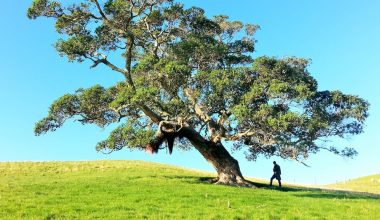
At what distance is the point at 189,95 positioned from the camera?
37625 millimetres

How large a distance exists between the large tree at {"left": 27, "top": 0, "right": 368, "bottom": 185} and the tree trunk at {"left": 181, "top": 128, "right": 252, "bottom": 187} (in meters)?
0.08

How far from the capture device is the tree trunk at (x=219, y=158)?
132 feet

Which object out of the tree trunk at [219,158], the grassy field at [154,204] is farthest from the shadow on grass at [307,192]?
the grassy field at [154,204]

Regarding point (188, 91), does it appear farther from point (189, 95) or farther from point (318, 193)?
point (318, 193)

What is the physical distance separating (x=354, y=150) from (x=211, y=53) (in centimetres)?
1409

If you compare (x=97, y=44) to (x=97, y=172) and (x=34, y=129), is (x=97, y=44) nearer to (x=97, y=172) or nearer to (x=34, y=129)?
(x=34, y=129)

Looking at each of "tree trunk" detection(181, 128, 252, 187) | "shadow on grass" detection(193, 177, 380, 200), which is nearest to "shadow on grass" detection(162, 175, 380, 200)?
"shadow on grass" detection(193, 177, 380, 200)

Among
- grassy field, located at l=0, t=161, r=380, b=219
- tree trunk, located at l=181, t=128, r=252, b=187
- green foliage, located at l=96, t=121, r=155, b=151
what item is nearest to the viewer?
grassy field, located at l=0, t=161, r=380, b=219

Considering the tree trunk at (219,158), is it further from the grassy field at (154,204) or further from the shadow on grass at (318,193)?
the grassy field at (154,204)

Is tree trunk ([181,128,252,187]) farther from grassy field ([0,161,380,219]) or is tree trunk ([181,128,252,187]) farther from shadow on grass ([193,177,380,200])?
grassy field ([0,161,380,219])

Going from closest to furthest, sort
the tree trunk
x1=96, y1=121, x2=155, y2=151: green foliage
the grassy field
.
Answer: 1. the grassy field
2. x1=96, y1=121, x2=155, y2=151: green foliage
3. the tree trunk

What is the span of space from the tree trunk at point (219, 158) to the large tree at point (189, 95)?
0.08m

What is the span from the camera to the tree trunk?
4038cm

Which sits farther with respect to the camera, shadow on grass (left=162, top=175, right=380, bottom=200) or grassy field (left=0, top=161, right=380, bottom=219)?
shadow on grass (left=162, top=175, right=380, bottom=200)
